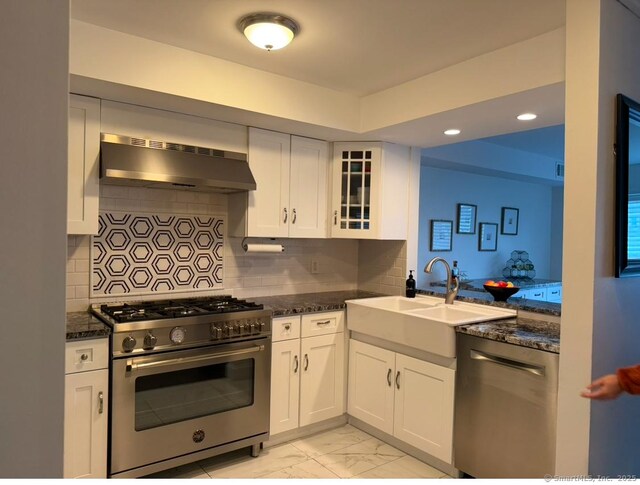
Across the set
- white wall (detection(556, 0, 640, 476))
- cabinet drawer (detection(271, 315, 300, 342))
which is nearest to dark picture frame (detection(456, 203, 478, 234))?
cabinet drawer (detection(271, 315, 300, 342))

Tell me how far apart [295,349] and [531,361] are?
1.51 m

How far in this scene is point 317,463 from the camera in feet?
9.30

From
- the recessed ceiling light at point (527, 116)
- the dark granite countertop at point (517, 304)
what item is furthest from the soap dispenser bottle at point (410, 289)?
the recessed ceiling light at point (527, 116)

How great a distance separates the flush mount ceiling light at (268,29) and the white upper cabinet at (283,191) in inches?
37.9

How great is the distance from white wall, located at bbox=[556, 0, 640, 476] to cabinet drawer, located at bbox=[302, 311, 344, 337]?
170 centimetres

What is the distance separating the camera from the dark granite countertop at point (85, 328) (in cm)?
225

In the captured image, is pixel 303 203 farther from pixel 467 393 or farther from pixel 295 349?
pixel 467 393

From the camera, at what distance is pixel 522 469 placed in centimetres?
232

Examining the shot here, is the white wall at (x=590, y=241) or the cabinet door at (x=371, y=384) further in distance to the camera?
the cabinet door at (x=371, y=384)

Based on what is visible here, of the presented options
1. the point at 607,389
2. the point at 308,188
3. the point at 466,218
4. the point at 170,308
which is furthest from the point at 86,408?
the point at 466,218

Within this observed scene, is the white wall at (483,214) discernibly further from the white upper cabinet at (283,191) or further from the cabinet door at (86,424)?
the cabinet door at (86,424)

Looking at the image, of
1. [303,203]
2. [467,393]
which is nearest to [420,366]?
[467,393]

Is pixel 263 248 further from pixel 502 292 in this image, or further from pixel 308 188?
pixel 502 292

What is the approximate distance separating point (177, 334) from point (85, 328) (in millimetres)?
473
